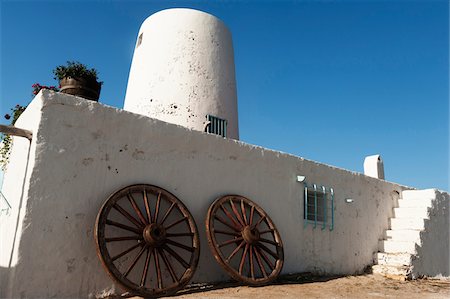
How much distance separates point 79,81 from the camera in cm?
669

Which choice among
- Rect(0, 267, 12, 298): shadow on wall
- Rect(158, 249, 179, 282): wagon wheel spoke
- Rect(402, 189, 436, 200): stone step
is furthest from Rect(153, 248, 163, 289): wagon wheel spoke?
Rect(402, 189, 436, 200): stone step

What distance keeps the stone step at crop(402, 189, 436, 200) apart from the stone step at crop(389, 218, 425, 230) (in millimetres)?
1012

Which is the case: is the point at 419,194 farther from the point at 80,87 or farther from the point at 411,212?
the point at 80,87

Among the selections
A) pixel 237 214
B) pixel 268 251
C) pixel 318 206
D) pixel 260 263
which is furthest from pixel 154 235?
pixel 318 206

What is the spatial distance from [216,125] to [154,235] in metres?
4.66

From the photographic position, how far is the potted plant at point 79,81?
668 cm

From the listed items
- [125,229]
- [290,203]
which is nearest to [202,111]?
[290,203]

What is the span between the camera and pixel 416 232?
34.9ft

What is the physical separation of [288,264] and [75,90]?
5.67 meters

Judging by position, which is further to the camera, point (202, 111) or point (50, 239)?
point (202, 111)

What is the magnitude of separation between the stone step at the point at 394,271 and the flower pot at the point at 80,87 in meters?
8.49

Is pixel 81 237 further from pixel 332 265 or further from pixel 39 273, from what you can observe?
pixel 332 265

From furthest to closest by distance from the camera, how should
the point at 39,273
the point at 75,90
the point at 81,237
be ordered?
the point at 75,90, the point at 81,237, the point at 39,273

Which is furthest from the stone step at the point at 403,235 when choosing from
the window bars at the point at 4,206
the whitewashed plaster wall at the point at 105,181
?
the window bars at the point at 4,206
